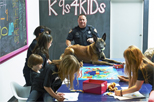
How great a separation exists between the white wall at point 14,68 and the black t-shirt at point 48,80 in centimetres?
152

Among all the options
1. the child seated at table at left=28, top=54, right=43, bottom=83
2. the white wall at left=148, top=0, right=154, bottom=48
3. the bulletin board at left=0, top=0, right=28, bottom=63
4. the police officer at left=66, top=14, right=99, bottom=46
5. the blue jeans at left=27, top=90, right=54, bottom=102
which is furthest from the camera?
the white wall at left=148, top=0, right=154, bottom=48

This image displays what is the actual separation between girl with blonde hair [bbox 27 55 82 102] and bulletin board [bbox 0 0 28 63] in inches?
57.2

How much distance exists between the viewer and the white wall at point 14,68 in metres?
3.73

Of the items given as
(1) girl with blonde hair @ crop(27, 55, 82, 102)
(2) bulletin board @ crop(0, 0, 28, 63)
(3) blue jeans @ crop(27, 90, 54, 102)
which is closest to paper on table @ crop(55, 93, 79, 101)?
(1) girl with blonde hair @ crop(27, 55, 82, 102)

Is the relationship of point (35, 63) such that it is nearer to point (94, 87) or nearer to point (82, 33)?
point (94, 87)

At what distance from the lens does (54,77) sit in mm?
2182

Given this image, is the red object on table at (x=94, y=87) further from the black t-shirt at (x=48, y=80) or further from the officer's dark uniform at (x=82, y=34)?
Result: the officer's dark uniform at (x=82, y=34)

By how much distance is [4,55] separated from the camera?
3.69 metres

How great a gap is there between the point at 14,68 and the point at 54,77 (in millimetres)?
2324

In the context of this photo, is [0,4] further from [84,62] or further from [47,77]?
[47,77]

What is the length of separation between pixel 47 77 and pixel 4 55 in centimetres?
180

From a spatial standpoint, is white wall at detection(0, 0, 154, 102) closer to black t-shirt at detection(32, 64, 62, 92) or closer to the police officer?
the police officer

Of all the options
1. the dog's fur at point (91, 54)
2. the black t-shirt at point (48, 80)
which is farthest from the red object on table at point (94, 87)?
the dog's fur at point (91, 54)

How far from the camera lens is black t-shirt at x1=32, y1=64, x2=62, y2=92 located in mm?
2154
